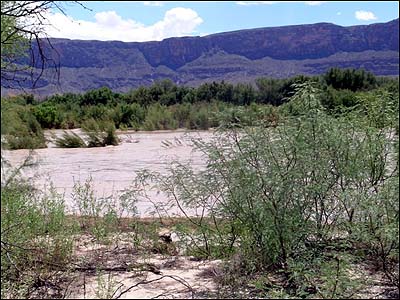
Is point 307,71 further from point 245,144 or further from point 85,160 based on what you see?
point 245,144

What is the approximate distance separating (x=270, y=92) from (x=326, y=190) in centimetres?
3161

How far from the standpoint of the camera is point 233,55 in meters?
81.4

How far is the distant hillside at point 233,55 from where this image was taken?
67500mm

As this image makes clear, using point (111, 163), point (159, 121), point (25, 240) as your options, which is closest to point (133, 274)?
point (25, 240)

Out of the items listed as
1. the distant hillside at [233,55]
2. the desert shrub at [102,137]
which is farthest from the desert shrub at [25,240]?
the distant hillside at [233,55]

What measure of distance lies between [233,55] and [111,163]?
212 feet

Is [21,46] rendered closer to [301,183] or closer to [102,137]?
[301,183]

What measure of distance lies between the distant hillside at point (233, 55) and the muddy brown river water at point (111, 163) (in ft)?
120

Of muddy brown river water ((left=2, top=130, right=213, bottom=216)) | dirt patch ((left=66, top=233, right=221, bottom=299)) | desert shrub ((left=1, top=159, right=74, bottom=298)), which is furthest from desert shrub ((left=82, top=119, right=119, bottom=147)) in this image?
desert shrub ((left=1, top=159, right=74, bottom=298))

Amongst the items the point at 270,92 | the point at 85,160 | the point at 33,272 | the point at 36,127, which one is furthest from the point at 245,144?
the point at 270,92

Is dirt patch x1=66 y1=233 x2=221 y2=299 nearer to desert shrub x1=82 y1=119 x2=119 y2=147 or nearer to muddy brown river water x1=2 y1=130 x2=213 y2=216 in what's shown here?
muddy brown river water x1=2 y1=130 x2=213 y2=216

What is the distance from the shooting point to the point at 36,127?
23031 mm

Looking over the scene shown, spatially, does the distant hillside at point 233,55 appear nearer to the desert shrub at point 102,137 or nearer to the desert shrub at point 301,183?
the desert shrub at point 102,137

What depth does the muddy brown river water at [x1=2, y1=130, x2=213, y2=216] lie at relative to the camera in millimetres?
12406
